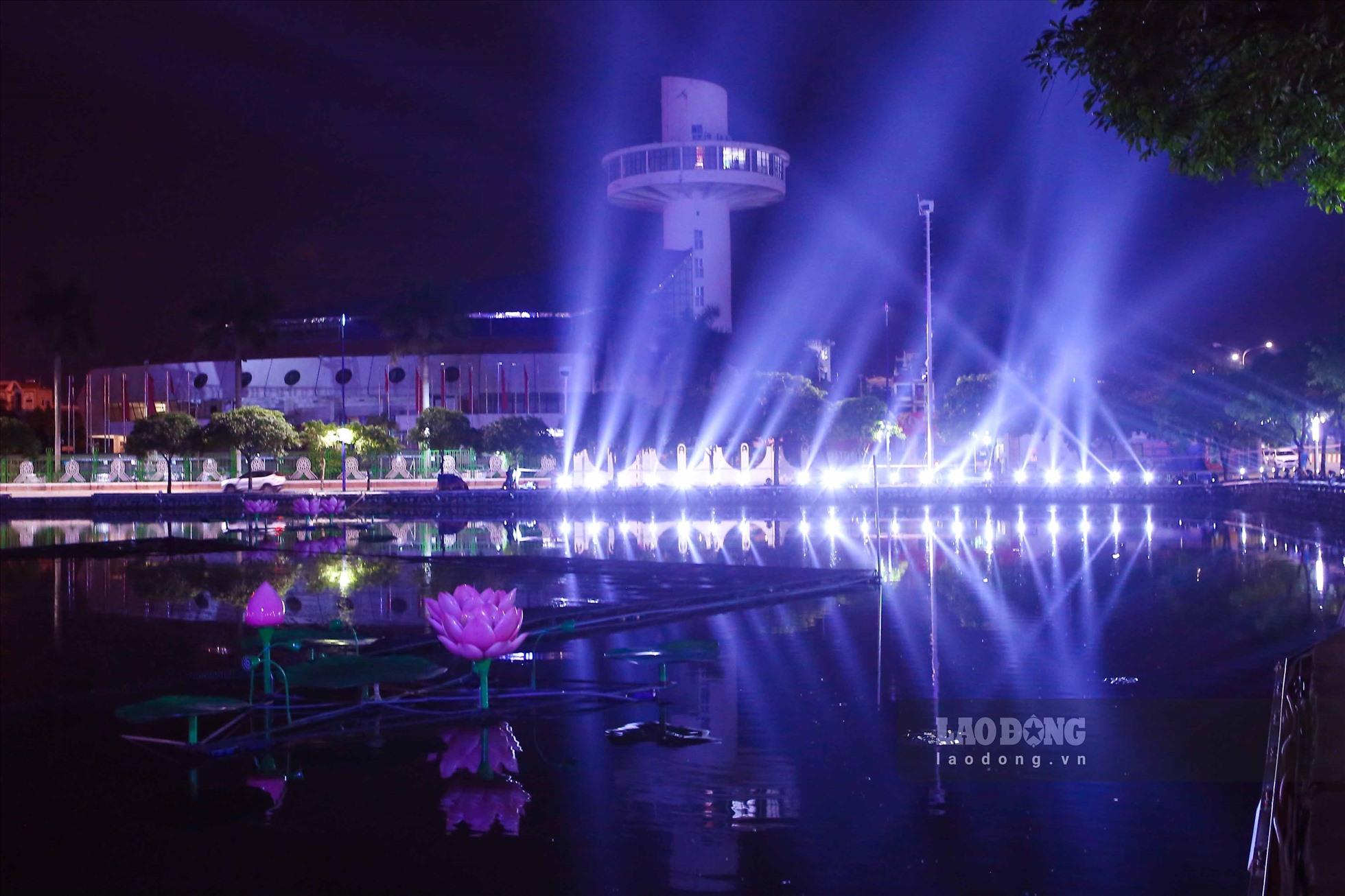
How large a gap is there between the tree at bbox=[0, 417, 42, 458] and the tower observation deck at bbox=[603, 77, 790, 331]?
4574cm

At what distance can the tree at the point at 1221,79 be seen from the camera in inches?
277

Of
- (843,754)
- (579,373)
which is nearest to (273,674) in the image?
(843,754)

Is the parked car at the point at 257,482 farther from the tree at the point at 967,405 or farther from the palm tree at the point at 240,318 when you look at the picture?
the tree at the point at 967,405

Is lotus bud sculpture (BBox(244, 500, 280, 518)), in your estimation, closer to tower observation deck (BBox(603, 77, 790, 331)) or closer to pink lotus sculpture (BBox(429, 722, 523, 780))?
pink lotus sculpture (BBox(429, 722, 523, 780))

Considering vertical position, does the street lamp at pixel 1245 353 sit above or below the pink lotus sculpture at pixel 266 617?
above

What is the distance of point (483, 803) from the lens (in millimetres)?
9125

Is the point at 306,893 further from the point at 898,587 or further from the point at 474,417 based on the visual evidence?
the point at 474,417

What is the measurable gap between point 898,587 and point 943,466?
50558mm

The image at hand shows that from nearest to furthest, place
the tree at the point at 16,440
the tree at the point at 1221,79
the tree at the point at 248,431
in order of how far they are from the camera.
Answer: the tree at the point at 1221,79
the tree at the point at 248,431
the tree at the point at 16,440

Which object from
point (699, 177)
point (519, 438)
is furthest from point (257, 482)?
point (699, 177)

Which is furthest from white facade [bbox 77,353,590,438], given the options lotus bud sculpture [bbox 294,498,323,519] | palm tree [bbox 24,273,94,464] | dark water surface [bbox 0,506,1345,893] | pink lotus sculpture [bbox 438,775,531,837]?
pink lotus sculpture [bbox 438,775,531,837]

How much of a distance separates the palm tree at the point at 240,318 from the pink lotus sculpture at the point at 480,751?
230 ft

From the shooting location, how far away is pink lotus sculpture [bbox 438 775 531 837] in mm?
8664

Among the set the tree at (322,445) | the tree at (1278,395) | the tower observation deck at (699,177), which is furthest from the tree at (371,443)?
the tree at (1278,395)
